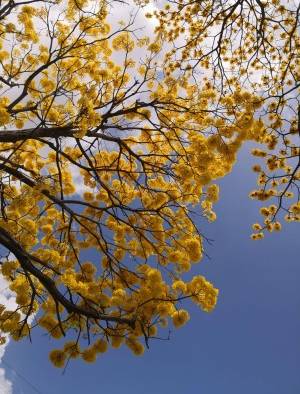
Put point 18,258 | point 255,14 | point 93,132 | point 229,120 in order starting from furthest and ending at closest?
point 255,14 → point 93,132 → point 229,120 → point 18,258

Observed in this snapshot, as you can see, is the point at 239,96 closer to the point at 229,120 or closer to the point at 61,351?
the point at 229,120

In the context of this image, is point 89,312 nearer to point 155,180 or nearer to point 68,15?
point 155,180

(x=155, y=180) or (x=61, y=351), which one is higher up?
(x=155, y=180)

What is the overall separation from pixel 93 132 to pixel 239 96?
201cm

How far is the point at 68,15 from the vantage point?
6.93 m

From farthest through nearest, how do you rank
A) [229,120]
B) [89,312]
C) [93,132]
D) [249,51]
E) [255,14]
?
[249,51] → [255,14] → [93,132] → [229,120] → [89,312]

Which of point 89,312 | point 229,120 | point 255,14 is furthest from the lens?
point 255,14

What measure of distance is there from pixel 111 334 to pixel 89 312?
1.17 feet

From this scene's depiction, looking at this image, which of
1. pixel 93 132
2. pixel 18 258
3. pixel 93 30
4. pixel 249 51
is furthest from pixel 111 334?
pixel 249 51

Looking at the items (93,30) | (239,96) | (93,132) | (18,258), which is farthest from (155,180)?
(18,258)

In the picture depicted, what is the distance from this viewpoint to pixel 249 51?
7.75 meters

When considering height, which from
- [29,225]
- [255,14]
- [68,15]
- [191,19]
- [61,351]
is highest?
[191,19]

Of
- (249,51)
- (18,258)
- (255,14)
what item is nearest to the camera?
(18,258)

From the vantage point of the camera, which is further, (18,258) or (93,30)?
(93,30)
